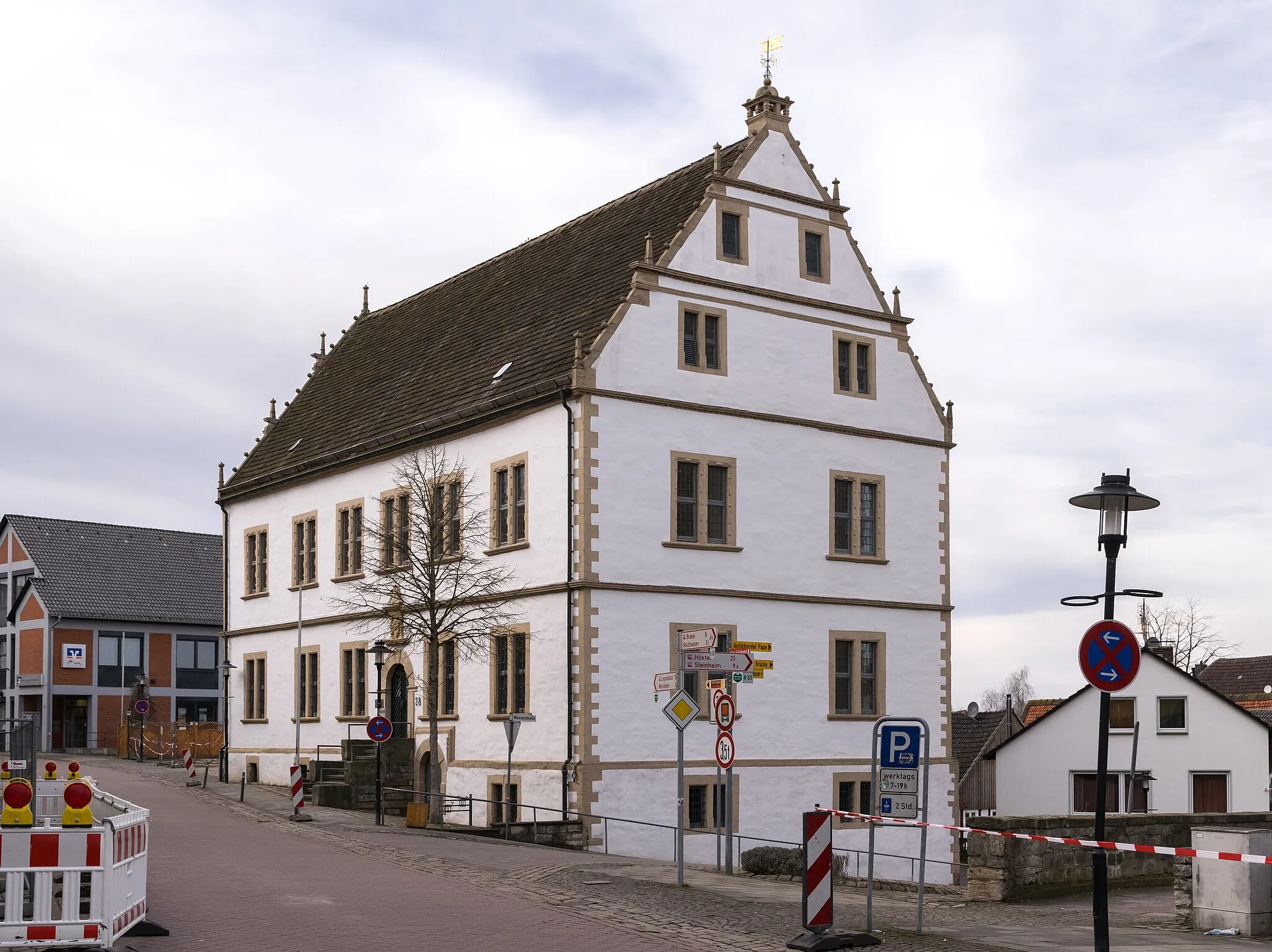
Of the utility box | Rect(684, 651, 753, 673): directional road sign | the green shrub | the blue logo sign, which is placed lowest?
the green shrub

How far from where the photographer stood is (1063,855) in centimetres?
2100

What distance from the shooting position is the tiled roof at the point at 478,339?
3588 centimetres

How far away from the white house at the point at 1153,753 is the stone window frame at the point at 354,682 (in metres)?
22.3

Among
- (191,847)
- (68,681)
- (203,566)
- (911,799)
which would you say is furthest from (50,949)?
(203,566)

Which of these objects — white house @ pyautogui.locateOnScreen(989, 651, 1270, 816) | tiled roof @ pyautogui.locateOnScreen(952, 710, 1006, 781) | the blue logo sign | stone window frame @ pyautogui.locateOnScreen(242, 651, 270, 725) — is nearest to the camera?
the blue logo sign

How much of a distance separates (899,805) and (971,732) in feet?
159

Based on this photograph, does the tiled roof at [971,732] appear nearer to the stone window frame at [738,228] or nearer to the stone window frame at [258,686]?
the stone window frame at [258,686]

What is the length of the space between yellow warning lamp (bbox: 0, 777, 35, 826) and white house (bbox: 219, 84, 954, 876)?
17397mm

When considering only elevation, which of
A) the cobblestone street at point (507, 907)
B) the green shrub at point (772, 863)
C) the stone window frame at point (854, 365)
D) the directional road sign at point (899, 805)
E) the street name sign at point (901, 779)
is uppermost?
the stone window frame at point (854, 365)

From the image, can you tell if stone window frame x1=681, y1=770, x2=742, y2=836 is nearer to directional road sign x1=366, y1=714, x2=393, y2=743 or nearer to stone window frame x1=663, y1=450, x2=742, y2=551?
stone window frame x1=663, y1=450, x2=742, y2=551

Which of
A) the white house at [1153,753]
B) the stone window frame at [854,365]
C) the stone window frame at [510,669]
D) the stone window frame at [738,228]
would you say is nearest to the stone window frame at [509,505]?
the stone window frame at [510,669]

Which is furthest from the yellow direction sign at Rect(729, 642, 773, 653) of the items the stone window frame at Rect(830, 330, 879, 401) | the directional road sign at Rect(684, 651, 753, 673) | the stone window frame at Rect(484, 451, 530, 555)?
the stone window frame at Rect(830, 330, 879, 401)

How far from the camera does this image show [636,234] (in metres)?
37.3

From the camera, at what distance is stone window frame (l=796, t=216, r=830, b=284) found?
122ft
